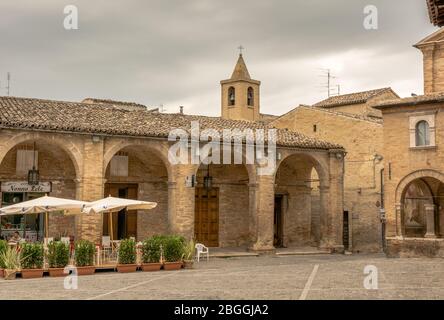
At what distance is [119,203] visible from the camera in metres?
18.1

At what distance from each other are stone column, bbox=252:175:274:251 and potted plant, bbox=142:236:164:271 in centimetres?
713

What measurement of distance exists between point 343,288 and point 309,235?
15.9m

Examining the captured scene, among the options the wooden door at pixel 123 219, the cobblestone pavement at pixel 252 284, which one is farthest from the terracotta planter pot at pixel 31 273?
the wooden door at pixel 123 219

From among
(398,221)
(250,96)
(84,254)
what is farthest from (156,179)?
(250,96)

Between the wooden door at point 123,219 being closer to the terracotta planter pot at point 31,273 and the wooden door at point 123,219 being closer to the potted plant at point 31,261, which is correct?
the potted plant at point 31,261

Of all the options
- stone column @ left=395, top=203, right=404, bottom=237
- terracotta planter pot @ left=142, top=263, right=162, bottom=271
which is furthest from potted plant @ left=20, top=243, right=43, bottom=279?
stone column @ left=395, top=203, right=404, bottom=237

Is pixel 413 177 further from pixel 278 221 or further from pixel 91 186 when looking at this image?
pixel 91 186

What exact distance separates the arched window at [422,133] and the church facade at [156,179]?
4727 millimetres

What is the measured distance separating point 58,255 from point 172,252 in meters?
3.70

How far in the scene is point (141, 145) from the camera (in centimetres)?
2248

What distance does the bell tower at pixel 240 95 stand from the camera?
42094 millimetres

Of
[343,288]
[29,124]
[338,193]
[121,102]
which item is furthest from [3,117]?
[121,102]
